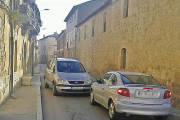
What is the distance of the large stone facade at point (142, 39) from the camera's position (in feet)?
27.4

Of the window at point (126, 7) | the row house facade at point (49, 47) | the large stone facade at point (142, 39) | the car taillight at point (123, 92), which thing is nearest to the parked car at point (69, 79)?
the large stone facade at point (142, 39)

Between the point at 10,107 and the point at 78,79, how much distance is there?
368 cm

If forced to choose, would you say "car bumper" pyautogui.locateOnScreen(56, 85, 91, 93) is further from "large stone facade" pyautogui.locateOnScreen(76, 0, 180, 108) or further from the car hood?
"large stone facade" pyautogui.locateOnScreen(76, 0, 180, 108)

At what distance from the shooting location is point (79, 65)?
11.8m

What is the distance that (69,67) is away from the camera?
11453 millimetres

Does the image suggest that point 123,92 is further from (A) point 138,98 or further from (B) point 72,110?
(B) point 72,110

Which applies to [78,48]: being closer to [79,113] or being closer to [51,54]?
[79,113]

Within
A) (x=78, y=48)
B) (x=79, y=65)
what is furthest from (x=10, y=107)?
A: (x=78, y=48)

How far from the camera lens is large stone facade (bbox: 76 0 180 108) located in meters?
8.36

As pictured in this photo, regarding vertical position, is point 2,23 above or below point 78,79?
above

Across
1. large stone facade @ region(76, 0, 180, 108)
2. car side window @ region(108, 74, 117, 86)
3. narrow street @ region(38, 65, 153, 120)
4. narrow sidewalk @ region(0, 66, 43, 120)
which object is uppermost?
large stone facade @ region(76, 0, 180, 108)

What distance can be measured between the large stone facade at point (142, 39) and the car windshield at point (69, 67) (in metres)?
2.99

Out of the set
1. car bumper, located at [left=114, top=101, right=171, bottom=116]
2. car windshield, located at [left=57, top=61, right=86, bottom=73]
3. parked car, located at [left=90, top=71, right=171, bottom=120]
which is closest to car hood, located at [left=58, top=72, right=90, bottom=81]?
car windshield, located at [left=57, top=61, right=86, bottom=73]

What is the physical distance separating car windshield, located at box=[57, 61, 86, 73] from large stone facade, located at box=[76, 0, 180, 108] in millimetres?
2992
